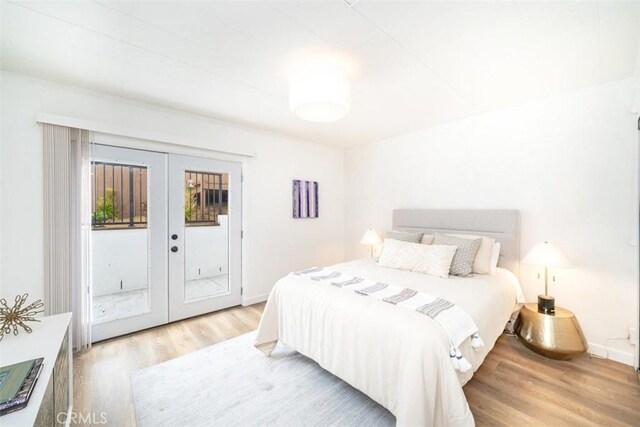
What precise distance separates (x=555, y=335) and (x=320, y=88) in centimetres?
281

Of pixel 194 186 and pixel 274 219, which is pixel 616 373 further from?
pixel 194 186

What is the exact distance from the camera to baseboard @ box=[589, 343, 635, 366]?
2.19m

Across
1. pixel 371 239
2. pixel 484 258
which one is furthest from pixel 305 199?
pixel 484 258

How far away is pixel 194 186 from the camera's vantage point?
3172 mm

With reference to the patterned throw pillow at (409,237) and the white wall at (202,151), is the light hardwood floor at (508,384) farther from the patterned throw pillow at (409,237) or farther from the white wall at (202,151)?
the patterned throw pillow at (409,237)

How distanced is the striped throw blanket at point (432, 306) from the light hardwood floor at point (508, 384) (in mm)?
503

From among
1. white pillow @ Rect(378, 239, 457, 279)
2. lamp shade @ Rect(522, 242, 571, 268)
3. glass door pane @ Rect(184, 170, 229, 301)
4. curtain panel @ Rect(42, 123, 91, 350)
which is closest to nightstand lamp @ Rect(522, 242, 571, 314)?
lamp shade @ Rect(522, 242, 571, 268)

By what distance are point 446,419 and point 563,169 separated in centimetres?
254

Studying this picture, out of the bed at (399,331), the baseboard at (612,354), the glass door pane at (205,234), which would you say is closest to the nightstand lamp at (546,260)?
the bed at (399,331)

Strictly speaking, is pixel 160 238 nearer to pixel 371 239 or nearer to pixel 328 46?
pixel 328 46

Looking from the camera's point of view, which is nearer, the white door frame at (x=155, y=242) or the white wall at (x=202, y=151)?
the white wall at (x=202, y=151)

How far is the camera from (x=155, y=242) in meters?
2.89

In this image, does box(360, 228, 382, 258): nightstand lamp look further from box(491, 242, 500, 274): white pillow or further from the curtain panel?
the curtain panel

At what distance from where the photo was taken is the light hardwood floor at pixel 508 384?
165 cm
